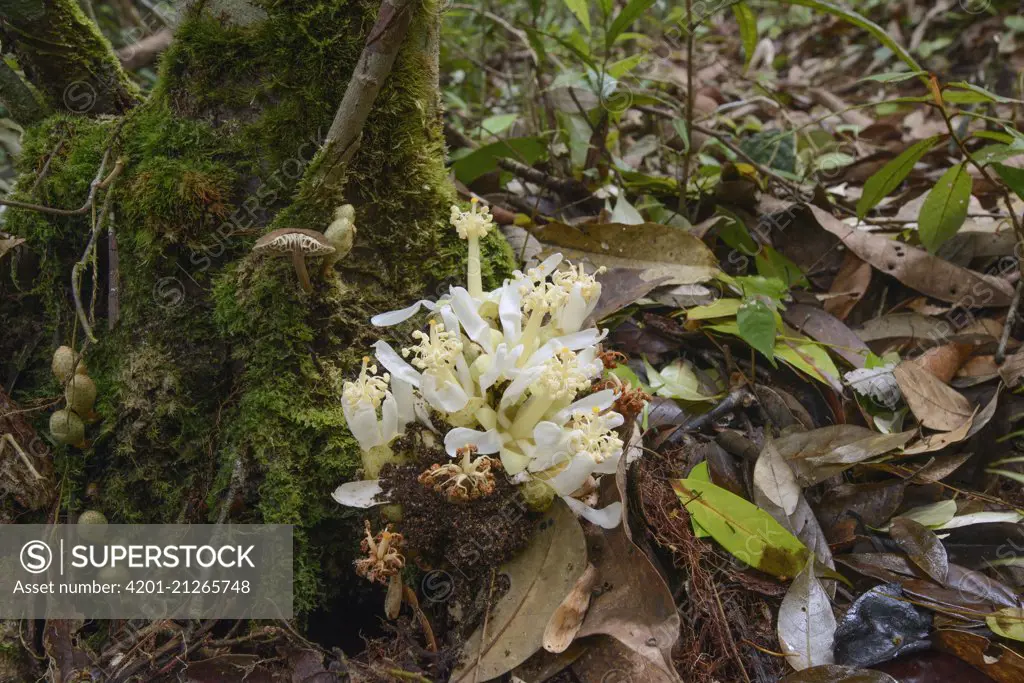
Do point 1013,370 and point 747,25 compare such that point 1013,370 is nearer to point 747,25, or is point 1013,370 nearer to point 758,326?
point 758,326

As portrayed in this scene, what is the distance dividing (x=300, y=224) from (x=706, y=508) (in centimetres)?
128

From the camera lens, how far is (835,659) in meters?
1.58

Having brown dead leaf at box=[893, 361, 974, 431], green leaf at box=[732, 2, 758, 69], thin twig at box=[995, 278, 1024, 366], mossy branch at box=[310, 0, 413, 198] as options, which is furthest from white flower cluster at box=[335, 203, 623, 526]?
green leaf at box=[732, 2, 758, 69]

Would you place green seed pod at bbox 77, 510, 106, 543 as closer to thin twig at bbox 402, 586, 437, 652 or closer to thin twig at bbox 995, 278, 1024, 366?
thin twig at bbox 402, 586, 437, 652

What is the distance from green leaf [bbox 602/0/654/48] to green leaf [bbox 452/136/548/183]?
448 millimetres

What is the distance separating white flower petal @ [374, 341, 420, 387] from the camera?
5.41 ft

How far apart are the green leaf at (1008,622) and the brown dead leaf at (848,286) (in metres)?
1.21

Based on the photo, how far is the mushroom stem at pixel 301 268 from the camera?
5.51 ft

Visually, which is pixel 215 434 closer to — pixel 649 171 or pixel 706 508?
pixel 706 508

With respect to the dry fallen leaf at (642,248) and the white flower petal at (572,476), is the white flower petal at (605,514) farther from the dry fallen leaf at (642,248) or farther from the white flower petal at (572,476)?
the dry fallen leaf at (642,248)

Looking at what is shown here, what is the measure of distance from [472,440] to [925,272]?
195 cm

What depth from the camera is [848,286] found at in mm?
2648

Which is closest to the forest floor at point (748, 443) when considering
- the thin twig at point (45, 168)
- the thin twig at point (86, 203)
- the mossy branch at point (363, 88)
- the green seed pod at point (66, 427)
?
the green seed pod at point (66, 427)

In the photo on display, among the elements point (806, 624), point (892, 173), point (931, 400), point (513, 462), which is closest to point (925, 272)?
point (892, 173)
